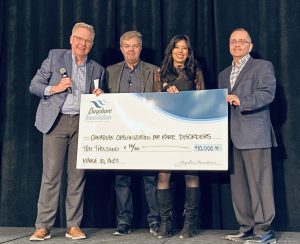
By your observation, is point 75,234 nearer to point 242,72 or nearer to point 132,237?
point 132,237

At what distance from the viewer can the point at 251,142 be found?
3.02m

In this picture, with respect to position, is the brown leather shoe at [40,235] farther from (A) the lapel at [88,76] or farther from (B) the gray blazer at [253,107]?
(B) the gray blazer at [253,107]

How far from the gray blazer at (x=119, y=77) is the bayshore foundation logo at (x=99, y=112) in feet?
0.63

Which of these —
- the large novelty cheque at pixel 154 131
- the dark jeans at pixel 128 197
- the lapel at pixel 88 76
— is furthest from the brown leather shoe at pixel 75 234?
the lapel at pixel 88 76

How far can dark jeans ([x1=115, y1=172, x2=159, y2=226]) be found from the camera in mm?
3367

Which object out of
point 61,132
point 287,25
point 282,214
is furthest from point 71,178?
point 287,25

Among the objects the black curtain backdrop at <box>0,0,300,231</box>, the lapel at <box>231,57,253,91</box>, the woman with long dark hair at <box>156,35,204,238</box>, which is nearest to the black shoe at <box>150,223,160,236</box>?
the woman with long dark hair at <box>156,35,204,238</box>

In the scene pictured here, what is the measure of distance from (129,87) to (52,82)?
518mm

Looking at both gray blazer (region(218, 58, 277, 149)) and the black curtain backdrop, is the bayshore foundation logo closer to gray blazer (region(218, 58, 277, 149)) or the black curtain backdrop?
the black curtain backdrop

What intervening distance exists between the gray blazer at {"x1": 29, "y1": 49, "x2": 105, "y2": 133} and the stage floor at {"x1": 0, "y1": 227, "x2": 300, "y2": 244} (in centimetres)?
73

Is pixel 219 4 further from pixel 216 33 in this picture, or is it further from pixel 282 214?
pixel 282 214

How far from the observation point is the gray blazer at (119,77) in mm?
3381

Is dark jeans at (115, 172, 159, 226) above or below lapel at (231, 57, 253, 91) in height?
below

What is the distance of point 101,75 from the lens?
3395 millimetres
